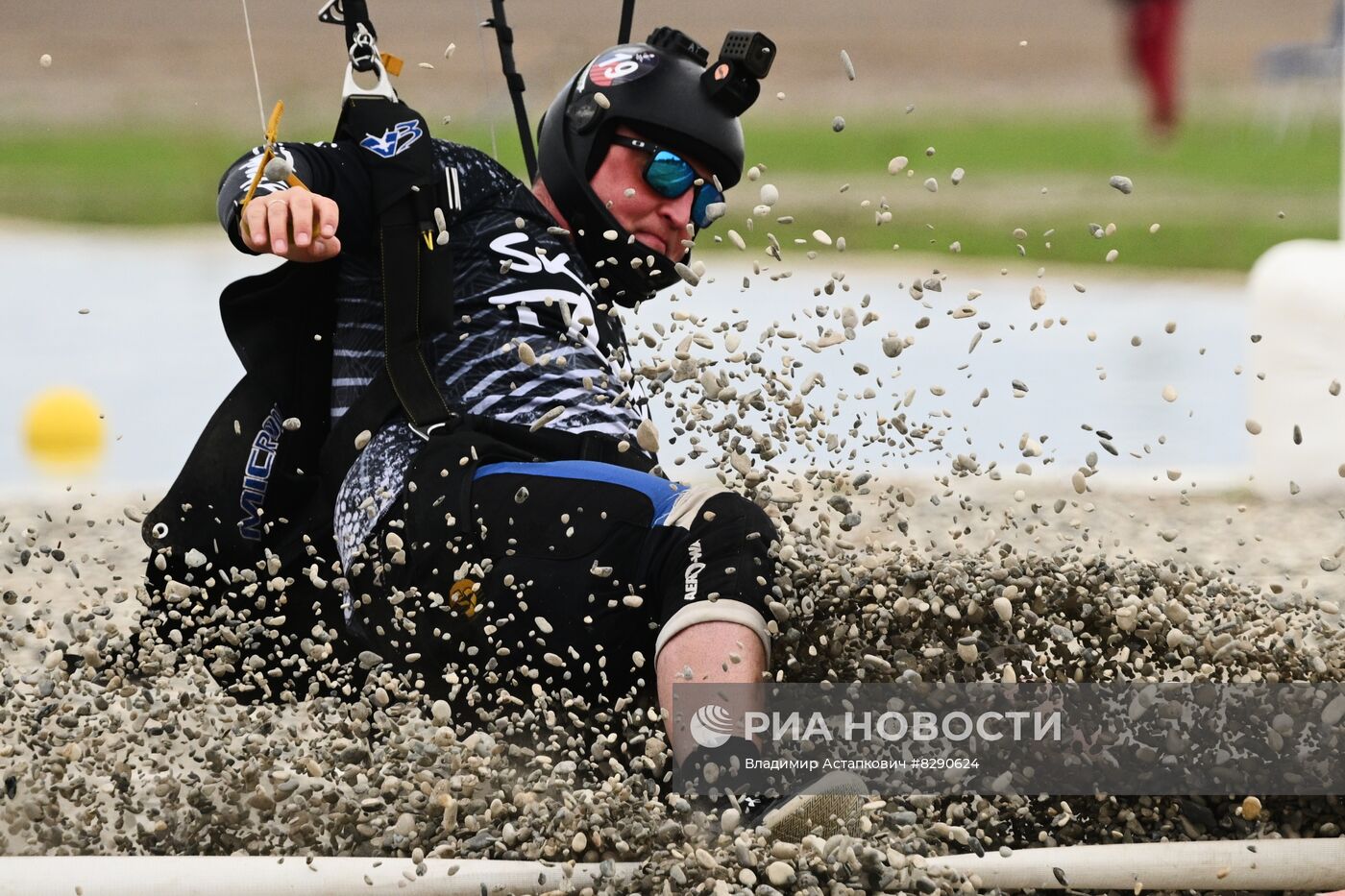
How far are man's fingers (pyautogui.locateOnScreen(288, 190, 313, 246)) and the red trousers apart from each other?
70.3ft

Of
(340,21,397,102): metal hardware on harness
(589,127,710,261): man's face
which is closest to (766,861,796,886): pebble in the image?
(589,127,710,261): man's face

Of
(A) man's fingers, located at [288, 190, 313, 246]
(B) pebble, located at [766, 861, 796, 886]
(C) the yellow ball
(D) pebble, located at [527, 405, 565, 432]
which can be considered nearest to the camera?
(B) pebble, located at [766, 861, 796, 886]

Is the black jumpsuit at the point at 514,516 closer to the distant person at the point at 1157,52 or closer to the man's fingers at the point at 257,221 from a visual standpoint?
the man's fingers at the point at 257,221

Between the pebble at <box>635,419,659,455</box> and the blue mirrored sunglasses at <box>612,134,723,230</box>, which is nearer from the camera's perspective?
the pebble at <box>635,419,659,455</box>

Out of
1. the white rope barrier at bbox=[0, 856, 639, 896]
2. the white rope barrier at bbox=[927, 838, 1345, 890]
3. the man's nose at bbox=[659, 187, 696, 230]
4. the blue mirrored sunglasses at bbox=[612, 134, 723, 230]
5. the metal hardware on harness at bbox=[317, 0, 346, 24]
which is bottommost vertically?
the white rope barrier at bbox=[0, 856, 639, 896]

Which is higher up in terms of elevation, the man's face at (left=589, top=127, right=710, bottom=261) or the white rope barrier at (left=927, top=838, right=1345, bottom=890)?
the man's face at (left=589, top=127, right=710, bottom=261)

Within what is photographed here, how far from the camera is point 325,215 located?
7.38 feet

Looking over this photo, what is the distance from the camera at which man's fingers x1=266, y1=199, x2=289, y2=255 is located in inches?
88.0

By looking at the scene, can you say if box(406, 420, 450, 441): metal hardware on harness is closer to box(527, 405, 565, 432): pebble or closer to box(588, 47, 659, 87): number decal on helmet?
box(527, 405, 565, 432): pebble

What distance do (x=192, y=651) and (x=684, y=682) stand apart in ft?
2.97

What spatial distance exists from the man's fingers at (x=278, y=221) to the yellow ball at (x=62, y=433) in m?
4.36

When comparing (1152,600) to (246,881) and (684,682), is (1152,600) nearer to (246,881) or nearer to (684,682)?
(684,682)

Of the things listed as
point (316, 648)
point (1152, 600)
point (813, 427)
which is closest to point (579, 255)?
point (813, 427)

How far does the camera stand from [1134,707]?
225cm
